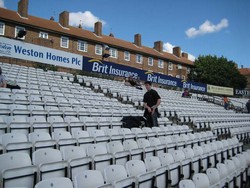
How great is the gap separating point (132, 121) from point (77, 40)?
27407 mm

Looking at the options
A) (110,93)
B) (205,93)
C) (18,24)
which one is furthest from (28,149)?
(18,24)

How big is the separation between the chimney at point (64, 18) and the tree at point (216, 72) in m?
27.2

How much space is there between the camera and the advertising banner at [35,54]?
12.6m

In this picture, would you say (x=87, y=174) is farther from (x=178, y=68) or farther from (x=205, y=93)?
(x=178, y=68)

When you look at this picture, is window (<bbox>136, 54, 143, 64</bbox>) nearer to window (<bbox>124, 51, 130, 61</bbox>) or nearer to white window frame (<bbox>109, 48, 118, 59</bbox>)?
window (<bbox>124, 51, 130, 61</bbox>)

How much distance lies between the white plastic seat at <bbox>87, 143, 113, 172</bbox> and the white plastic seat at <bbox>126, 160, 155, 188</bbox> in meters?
0.51

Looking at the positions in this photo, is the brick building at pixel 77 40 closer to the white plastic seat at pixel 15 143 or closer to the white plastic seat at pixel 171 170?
the white plastic seat at pixel 15 143

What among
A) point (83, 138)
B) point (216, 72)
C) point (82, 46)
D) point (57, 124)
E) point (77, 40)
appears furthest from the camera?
point (216, 72)

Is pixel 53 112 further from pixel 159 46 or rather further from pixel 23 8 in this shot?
pixel 159 46

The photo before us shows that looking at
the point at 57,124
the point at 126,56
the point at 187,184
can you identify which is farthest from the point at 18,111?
the point at 126,56

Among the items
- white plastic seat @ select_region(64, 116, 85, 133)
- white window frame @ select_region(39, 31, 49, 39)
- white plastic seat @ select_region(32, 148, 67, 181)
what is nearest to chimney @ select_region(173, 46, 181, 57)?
white window frame @ select_region(39, 31, 49, 39)

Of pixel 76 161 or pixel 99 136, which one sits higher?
pixel 99 136

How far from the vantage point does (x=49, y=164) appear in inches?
114

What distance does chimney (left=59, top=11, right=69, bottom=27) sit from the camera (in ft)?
110
